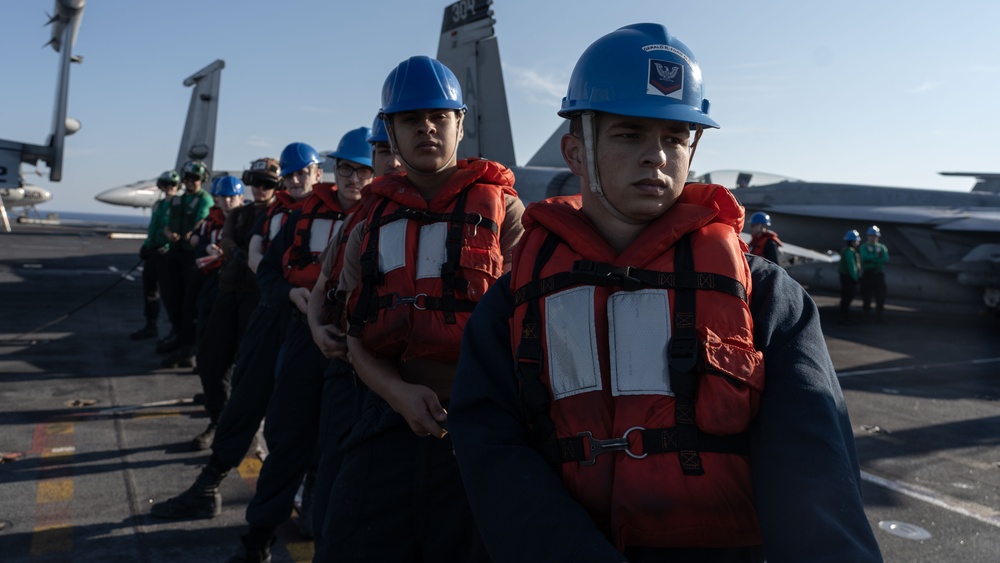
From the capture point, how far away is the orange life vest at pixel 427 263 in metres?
2.33

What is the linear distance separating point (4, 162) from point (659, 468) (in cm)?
1591

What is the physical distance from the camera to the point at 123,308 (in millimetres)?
13695

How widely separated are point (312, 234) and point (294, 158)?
135 centimetres

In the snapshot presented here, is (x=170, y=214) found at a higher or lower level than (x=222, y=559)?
higher

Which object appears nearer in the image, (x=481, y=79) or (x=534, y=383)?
(x=534, y=383)

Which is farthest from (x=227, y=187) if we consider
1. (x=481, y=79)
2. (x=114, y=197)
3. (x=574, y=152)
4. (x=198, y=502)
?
(x=114, y=197)

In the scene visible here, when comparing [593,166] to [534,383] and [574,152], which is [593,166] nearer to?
[574,152]

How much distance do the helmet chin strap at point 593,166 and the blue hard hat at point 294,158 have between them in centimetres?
403

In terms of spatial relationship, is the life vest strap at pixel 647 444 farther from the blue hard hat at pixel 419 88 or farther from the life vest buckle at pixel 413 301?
the blue hard hat at pixel 419 88

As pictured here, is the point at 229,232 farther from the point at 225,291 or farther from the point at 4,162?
the point at 4,162

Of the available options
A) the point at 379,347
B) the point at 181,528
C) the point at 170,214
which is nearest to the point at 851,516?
the point at 379,347

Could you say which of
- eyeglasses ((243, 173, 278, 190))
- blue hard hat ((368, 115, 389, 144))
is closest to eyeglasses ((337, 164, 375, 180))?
blue hard hat ((368, 115, 389, 144))

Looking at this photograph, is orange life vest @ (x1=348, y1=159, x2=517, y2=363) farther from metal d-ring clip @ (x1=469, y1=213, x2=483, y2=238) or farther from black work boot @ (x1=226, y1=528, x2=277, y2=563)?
black work boot @ (x1=226, y1=528, x2=277, y2=563)

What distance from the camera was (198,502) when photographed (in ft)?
14.2
